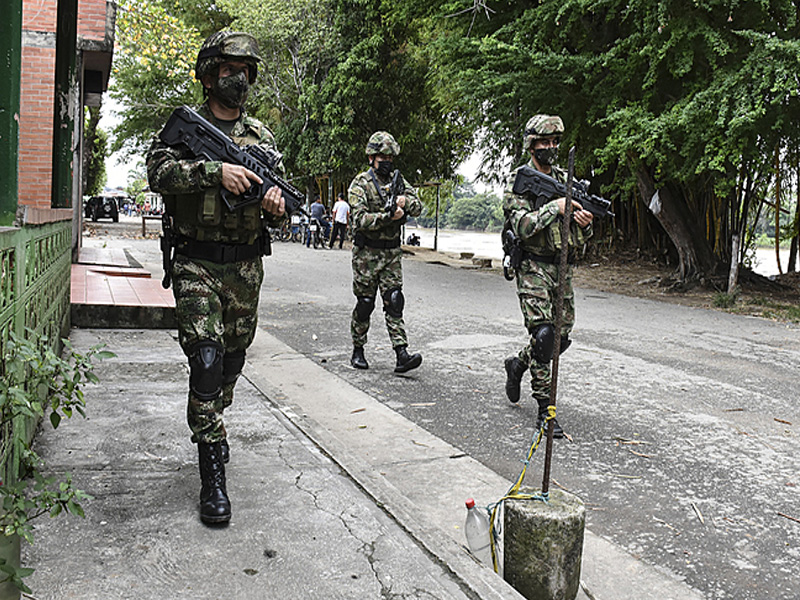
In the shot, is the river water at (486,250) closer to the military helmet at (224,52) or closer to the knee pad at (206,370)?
the military helmet at (224,52)

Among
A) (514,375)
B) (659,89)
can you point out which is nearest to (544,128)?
(514,375)

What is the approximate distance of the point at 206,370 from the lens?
310 centimetres

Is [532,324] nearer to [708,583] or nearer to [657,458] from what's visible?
[657,458]

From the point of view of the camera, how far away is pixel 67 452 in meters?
3.48

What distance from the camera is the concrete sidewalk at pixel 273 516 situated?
7.95ft

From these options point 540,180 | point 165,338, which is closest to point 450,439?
point 540,180

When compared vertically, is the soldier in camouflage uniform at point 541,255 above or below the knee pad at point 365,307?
above

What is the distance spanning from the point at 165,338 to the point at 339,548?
4559mm

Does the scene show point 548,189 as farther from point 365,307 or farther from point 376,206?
point 365,307

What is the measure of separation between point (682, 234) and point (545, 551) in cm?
1274

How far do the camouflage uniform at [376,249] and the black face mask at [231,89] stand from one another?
9.04 ft

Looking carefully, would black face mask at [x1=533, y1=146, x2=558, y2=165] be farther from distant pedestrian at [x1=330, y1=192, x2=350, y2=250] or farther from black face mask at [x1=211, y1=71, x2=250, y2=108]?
distant pedestrian at [x1=330, y1=192, x2=350, y2=250]

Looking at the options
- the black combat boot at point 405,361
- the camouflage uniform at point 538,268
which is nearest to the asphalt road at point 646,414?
the black combat boot at point 405,361

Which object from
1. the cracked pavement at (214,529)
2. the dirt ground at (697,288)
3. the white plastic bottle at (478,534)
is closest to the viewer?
the cracked pavement at (214,529)
